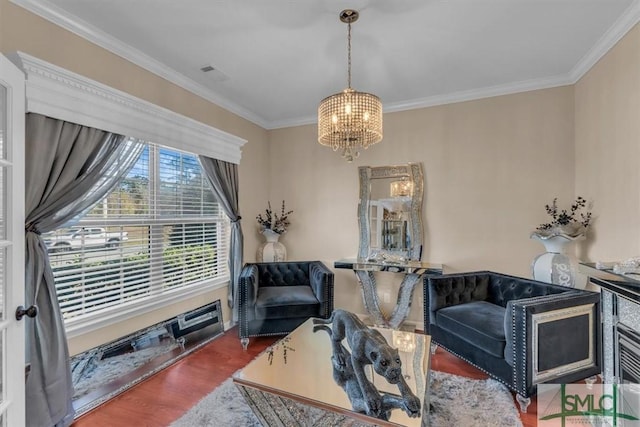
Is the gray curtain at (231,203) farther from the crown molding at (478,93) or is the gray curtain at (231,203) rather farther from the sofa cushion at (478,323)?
the sofa cushion at (478,323)

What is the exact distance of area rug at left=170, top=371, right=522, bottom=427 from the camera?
191 centimetres

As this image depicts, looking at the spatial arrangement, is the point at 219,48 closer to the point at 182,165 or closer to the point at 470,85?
the point at 182,165

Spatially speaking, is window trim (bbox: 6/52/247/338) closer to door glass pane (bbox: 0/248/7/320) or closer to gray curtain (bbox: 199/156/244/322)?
gray curtain (bbox: 199/156/244/322)

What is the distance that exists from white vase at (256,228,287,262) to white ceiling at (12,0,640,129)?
1.78m

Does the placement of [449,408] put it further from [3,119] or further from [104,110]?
[104,110]

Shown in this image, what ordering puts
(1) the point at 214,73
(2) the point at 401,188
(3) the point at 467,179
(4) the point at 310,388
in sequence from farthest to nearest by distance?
(2) the point at 401,188
(3) the point at 467,179
(1) the point at 214,73
(4) the point at 310,388

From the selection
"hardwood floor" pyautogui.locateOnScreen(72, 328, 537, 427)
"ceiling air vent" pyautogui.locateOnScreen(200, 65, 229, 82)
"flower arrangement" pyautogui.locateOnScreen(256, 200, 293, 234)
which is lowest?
"hardwood floor" pyautogui.locateOnScreen(72, 328, 537, 427)

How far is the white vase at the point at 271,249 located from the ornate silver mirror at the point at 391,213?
1.05 m

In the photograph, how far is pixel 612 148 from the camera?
2338 millimetres

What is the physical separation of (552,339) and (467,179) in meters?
1.79

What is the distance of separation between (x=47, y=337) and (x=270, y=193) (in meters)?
2.89

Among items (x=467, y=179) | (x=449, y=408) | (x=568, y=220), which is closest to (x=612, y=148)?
(x=568, y=220)

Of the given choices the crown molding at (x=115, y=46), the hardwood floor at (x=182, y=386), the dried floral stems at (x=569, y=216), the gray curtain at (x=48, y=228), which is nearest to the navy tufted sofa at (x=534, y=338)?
the hardwood floor at (x=182, y=386)

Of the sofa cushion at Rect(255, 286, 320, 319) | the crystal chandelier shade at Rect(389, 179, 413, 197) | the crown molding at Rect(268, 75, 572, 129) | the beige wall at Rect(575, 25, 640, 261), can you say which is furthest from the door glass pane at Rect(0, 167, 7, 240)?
the beige wall at Rect(575, 25, 640, 261)
